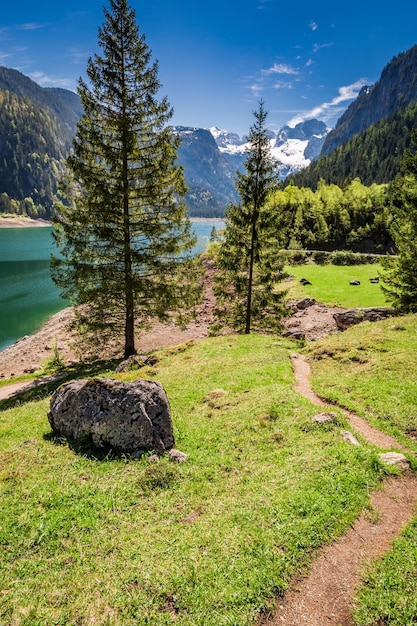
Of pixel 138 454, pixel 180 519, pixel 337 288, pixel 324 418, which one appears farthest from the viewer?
pixel 337 288

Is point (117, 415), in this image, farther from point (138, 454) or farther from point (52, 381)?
point (52, 381)

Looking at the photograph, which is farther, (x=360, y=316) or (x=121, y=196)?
(x=360, y=316)

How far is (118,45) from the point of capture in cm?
1841

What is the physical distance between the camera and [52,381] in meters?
20.5

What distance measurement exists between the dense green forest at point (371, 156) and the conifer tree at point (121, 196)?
447ft

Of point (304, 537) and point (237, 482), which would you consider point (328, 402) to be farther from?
point (304, 537)

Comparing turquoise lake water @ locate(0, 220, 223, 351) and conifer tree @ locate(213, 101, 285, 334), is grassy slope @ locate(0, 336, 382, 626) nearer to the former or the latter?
conifer tree @ locate(213, 101, 285, 334)

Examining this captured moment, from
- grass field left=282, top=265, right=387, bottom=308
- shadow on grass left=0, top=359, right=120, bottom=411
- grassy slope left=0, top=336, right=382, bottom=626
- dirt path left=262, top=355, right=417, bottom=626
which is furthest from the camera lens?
grass field left=282, top=265, right=387, bottom=308

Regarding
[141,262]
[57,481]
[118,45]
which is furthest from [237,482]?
[118,45]

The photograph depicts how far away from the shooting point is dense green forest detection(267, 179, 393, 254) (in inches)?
2911

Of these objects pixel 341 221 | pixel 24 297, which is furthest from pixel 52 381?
pixel 341 221

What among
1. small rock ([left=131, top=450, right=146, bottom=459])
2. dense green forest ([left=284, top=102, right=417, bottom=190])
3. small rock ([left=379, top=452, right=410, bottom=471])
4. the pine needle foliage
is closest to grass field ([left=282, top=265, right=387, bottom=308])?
the pine needle foliage

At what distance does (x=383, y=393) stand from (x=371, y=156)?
596ft

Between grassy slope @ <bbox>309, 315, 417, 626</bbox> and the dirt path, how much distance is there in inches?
8.0
